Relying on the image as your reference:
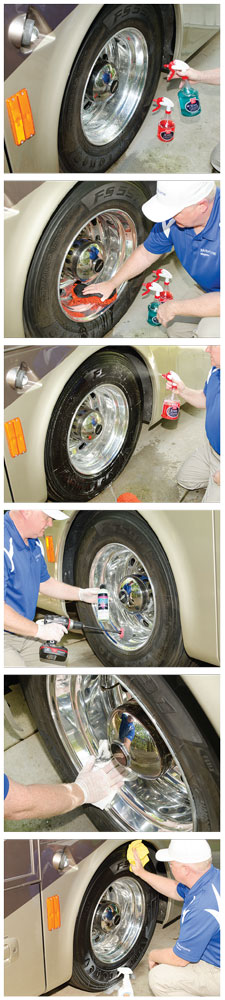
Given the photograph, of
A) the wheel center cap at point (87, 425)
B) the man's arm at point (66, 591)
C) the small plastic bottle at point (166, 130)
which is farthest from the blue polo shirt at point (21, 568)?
the small plastic bottle at point (166, 130)

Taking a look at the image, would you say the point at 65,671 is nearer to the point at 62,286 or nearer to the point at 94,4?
the point at 62,286

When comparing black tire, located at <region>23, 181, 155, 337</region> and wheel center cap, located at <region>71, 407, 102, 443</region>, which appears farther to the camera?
wheel center cap, located at <region>71, 407, 102, 443</region>

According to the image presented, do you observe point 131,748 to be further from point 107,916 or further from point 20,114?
point 20,114

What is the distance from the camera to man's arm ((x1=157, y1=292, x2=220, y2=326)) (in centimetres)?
353

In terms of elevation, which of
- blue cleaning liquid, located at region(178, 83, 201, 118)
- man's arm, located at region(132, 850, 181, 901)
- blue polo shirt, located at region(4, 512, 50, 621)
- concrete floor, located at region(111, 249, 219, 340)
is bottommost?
man's arm, located at region(132, 850, 181, 901)

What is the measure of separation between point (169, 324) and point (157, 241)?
213 mm

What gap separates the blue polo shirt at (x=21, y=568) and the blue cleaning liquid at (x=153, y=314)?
2.05 feet

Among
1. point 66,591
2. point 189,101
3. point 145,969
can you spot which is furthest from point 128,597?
point 189,101

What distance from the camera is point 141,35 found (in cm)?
350

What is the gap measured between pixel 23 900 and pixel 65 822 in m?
0.23

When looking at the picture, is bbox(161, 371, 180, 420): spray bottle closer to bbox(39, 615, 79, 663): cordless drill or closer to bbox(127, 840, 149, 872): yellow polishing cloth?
bbox(39, 615, 79, 663): cordless drill

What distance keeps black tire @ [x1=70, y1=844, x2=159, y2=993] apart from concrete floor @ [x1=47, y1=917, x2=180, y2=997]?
0.04 ft

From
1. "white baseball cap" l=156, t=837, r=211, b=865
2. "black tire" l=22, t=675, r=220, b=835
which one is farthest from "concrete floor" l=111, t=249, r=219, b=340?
"white baseball cap" l=156, t=837, r=211, b=865

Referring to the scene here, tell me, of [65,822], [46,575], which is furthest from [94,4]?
[65,822]
